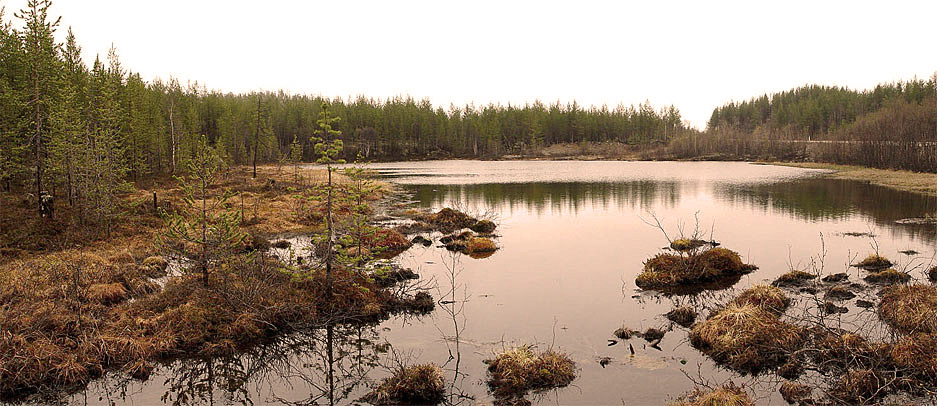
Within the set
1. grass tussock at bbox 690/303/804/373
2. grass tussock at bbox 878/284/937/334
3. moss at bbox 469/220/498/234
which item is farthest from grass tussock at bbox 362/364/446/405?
moss at bbox 469/220/498/234

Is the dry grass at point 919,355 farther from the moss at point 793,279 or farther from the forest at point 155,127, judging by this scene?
the forest at point 155,127

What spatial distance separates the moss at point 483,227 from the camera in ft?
117

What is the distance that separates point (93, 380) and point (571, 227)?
93.6ft

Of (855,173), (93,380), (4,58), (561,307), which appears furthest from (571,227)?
(855,173)

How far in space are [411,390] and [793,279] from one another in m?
17.1

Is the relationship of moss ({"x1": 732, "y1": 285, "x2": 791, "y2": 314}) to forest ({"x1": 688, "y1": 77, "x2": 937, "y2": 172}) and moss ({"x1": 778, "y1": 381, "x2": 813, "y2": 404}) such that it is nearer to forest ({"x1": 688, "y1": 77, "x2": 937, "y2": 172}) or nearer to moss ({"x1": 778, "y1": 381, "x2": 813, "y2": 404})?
moss ({"x1": 778, "y1": 381, "x2": 813, "y2": 404})

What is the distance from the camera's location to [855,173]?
7912cm

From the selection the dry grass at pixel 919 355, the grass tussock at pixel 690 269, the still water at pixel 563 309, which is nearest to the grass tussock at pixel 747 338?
the still water at pixel 563 309

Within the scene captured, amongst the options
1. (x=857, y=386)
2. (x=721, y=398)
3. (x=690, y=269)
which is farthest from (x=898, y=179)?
(x=721, y=398)

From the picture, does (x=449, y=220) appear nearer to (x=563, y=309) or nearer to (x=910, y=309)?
(x=563, y=309)

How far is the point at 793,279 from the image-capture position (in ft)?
71.8

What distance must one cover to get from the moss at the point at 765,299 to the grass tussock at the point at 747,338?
158cm

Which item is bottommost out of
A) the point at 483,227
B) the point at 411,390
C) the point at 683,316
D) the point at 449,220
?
the point at 411,390

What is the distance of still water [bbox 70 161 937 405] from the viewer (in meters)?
13.3
